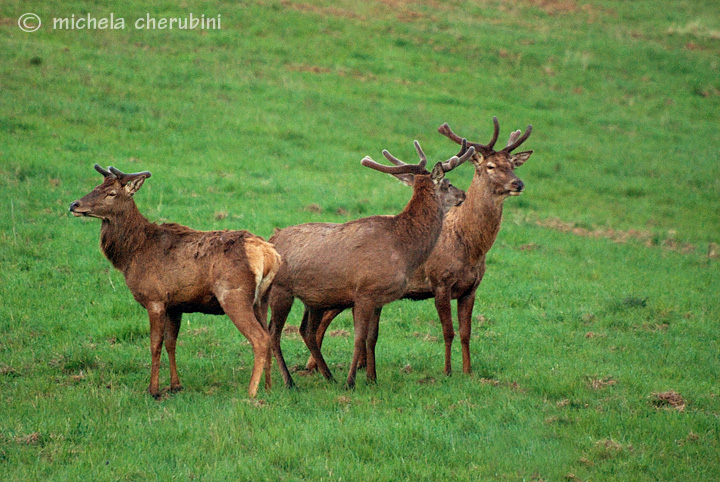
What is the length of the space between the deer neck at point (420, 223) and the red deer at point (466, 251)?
1.92ft

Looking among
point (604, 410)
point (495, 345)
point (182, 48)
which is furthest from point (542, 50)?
point (604, 410)

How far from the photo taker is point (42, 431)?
694 cm

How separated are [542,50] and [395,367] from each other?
24092 millimetres

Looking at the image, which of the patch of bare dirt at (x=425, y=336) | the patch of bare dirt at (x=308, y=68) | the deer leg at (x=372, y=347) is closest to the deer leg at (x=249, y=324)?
the deer leg at (x=372, y=347)

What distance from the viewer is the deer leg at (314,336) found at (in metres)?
9.10

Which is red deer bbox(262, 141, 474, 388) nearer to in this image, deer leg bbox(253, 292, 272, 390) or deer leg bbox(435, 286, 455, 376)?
deer leg bbox(253, 292, 272, 390)

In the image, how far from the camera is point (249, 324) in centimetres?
816

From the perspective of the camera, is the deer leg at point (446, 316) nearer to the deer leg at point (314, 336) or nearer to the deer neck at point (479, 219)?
the deer neck at point (479, 219)

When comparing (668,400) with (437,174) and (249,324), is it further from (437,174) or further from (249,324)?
(249,324)

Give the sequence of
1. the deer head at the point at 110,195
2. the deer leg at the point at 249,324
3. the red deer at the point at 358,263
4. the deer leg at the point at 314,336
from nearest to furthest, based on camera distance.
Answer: the deer leg at the point at 249,324
the deer head at the point at 110,195
the red deer at the point at 358,263
the deer leg at the point at 314,336

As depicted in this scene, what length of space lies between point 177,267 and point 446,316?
335cm

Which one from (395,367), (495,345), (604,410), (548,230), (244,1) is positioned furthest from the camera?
(244,1)

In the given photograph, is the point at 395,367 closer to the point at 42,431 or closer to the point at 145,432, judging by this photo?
the point at 145,432

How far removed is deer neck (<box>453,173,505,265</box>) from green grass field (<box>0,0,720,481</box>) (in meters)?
1.42
